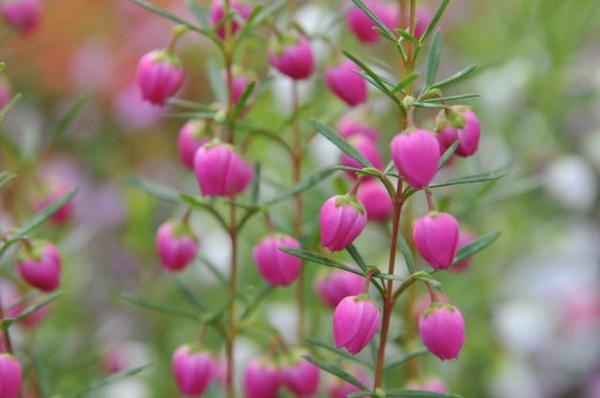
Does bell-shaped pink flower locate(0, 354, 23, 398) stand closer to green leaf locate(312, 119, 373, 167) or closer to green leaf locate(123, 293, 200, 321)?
green leaf locate(123, 293, 200, 321)

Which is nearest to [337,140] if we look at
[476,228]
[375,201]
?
[375,201]

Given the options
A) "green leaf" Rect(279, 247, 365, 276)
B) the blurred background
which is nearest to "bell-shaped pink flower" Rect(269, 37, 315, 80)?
the blurred background

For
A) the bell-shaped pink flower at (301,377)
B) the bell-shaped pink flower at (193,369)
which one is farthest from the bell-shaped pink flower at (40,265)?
the bell-shaped pink flower at (301,377)

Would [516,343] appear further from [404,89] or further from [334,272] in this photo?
[404,89]

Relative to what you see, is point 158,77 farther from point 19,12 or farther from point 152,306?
point 19,12

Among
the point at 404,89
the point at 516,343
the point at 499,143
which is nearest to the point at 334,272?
the point at 404,89
